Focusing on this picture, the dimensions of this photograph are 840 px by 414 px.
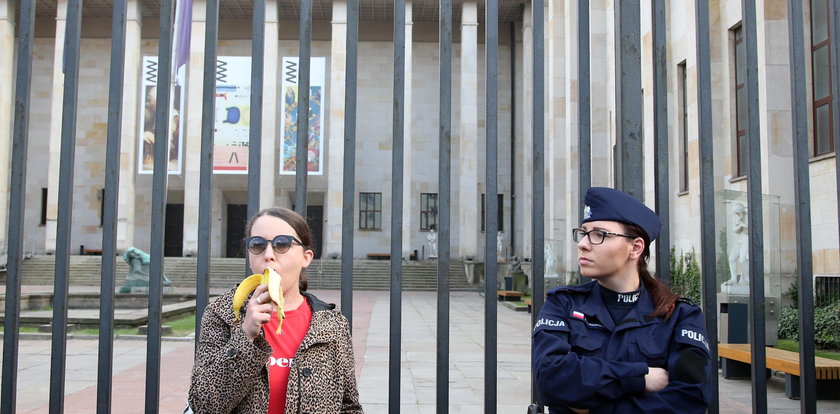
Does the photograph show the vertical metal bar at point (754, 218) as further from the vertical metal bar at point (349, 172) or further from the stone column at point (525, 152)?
the stone column at point (525, 152)

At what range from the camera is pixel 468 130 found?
32.5m

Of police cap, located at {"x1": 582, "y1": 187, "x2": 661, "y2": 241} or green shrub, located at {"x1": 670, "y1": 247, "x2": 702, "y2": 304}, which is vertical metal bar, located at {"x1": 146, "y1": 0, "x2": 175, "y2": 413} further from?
green shrub, located at {"x1": 670, "y1": 247, "x2": 702, "y2": 304}

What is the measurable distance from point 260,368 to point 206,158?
1.03 metres

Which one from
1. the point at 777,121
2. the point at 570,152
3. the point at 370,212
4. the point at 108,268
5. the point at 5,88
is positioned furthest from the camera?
the point at 370,212

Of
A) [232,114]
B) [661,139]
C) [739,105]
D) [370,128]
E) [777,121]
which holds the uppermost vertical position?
[370,128]

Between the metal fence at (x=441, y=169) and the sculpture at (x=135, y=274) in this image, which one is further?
the sculpture at (x=135, y=274)

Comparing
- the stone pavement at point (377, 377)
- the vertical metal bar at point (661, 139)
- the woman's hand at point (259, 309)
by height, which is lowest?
the stone pavement at point (377, 377)

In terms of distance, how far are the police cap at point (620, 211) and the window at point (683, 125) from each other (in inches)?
637

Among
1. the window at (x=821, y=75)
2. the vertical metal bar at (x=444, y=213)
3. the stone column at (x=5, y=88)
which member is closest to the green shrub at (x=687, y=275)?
the window at (x=821, y=75)

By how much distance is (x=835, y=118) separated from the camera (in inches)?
110

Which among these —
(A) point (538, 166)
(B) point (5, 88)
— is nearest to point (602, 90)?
(A) point (538, 166)

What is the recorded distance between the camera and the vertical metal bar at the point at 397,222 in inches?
106

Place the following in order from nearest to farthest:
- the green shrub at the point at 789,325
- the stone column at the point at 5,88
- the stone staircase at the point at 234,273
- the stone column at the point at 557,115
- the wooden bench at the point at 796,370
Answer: the wooden bench at the point at 796,370, the green shrub at the point at 789,325, the stone column at the point at 557,115, the stone staircase at the point at 234,273, the stone column at the point at 5,88

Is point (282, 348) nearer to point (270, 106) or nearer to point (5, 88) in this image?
point (270, 106)
